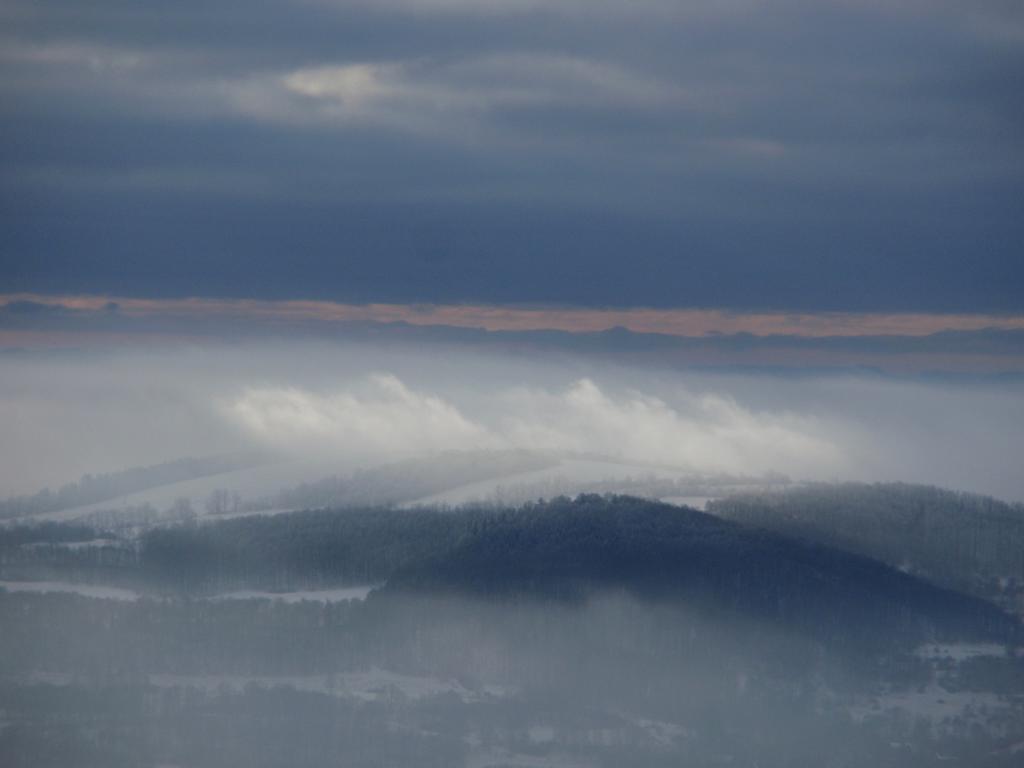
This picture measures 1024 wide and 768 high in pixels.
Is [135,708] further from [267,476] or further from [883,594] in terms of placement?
[267,476]

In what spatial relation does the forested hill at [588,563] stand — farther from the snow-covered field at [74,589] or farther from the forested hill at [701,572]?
the snow-covered field at [74,589]

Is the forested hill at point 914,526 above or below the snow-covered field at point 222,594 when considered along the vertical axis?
above

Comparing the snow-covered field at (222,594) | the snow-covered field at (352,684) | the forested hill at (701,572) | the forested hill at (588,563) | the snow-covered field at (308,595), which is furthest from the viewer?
the snow-covered field at (222,594)

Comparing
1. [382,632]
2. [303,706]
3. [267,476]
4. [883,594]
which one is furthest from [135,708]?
[267,476]

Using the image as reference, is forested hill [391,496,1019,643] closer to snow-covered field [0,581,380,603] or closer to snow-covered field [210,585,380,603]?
snow-covered field [210,585,380,603]

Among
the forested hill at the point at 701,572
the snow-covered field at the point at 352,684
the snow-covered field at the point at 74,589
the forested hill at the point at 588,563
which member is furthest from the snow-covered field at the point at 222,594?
the snow-covered field at the point at 352,684

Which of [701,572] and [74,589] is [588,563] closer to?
[701,572]

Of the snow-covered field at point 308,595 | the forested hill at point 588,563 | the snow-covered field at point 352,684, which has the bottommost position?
the snow-covered field at point 352,684
